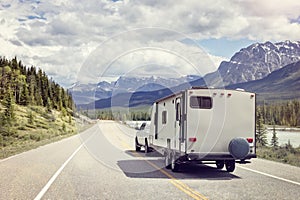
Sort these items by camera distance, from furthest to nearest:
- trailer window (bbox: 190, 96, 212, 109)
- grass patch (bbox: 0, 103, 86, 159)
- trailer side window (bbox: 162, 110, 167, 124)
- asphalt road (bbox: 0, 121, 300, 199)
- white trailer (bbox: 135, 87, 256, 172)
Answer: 1. grass patch (bbox: 0, 103, 86, 159)
2. trailer side window (bbox: 162, 110, 167, 124)
3. trailer window (bbox: 190, 96, 212, 109)
4. white trailer (bbox: 135, 87, 256, 172)
5. asphalt road (bbox: 0, 121, 300, 199)

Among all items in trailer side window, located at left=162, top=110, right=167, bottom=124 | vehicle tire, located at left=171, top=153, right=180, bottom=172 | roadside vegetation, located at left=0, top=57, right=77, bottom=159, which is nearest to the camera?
vehicle tire, located at left=171, top=153, right=180, bottom=172

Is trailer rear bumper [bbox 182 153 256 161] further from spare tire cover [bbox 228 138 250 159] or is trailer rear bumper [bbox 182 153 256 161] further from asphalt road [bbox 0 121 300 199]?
asphalt road [bbox 0 121 300 199]

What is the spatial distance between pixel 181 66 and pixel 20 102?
78666 millimetres

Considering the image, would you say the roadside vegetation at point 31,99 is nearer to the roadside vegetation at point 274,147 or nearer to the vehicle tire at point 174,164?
the roadside vegetation at point 274,147

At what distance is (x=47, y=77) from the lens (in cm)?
11869

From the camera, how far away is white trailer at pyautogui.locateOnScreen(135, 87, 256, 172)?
14.5 meters

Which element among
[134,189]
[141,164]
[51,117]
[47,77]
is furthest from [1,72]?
[134,189]

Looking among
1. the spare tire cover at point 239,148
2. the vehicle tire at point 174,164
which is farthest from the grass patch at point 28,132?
the spare tire cover at point 239,148

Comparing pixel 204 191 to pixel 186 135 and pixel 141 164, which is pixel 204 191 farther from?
pixel 141 164

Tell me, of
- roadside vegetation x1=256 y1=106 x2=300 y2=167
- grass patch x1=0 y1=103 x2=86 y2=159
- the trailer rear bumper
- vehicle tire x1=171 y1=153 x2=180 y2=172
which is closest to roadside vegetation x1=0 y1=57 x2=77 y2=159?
grass patch x1=0 y1=103 x2=86 y2=159

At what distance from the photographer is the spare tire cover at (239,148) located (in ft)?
47.0

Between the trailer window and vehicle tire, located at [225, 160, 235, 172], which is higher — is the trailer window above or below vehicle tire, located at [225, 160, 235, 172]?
above

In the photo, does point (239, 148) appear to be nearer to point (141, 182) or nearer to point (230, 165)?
point (230, 165)

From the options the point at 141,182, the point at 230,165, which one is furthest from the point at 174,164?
the point at 141,182
